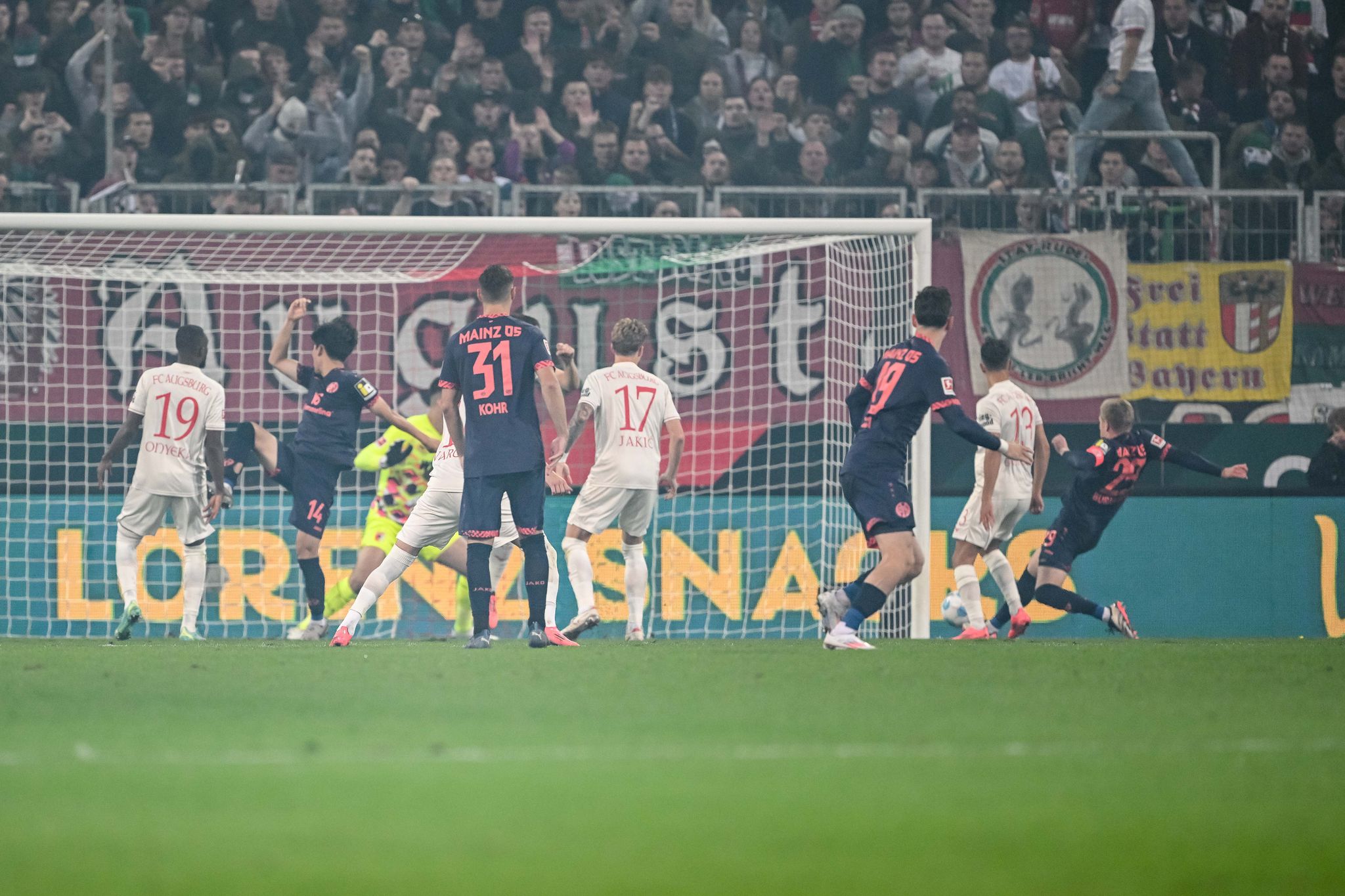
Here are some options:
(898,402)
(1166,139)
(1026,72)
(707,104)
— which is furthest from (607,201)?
(898,402)

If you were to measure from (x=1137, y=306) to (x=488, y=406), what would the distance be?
247 inches

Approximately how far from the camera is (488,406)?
8.25 metres

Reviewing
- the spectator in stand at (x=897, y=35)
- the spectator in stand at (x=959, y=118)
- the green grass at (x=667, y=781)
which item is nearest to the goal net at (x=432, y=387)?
the spectator in stand at (x=959, y=118)

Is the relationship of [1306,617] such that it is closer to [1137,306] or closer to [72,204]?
[1137,306]

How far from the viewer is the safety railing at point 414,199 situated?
12984 mm

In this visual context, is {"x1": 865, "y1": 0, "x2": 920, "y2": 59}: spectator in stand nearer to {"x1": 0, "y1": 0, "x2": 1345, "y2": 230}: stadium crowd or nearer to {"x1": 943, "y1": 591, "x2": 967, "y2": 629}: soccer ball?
{"x1": 0, "y1": 0, "x2": 1345, "y2": 230}: stadium crowd

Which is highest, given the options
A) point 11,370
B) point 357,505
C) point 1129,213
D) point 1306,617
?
point 1129,213

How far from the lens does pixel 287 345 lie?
1016 centimetres

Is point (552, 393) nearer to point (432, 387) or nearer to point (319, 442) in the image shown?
point (319, 442)

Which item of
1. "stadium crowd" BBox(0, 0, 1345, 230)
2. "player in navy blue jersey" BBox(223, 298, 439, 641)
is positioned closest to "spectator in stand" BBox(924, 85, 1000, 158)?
"stadium crowd" BBox(0, 0, 1345, 230)

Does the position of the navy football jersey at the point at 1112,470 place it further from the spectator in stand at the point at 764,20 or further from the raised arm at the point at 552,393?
the spectator in stand at the point at 764,20

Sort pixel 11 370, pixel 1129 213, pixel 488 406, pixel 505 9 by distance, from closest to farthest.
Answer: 1. pixel 488 406
2. pixel 11 370
3. pixel 1129 213
4. pixel 505 9

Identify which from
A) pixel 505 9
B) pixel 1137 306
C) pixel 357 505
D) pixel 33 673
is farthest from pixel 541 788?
pixel 505 9

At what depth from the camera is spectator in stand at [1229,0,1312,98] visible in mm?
15180
